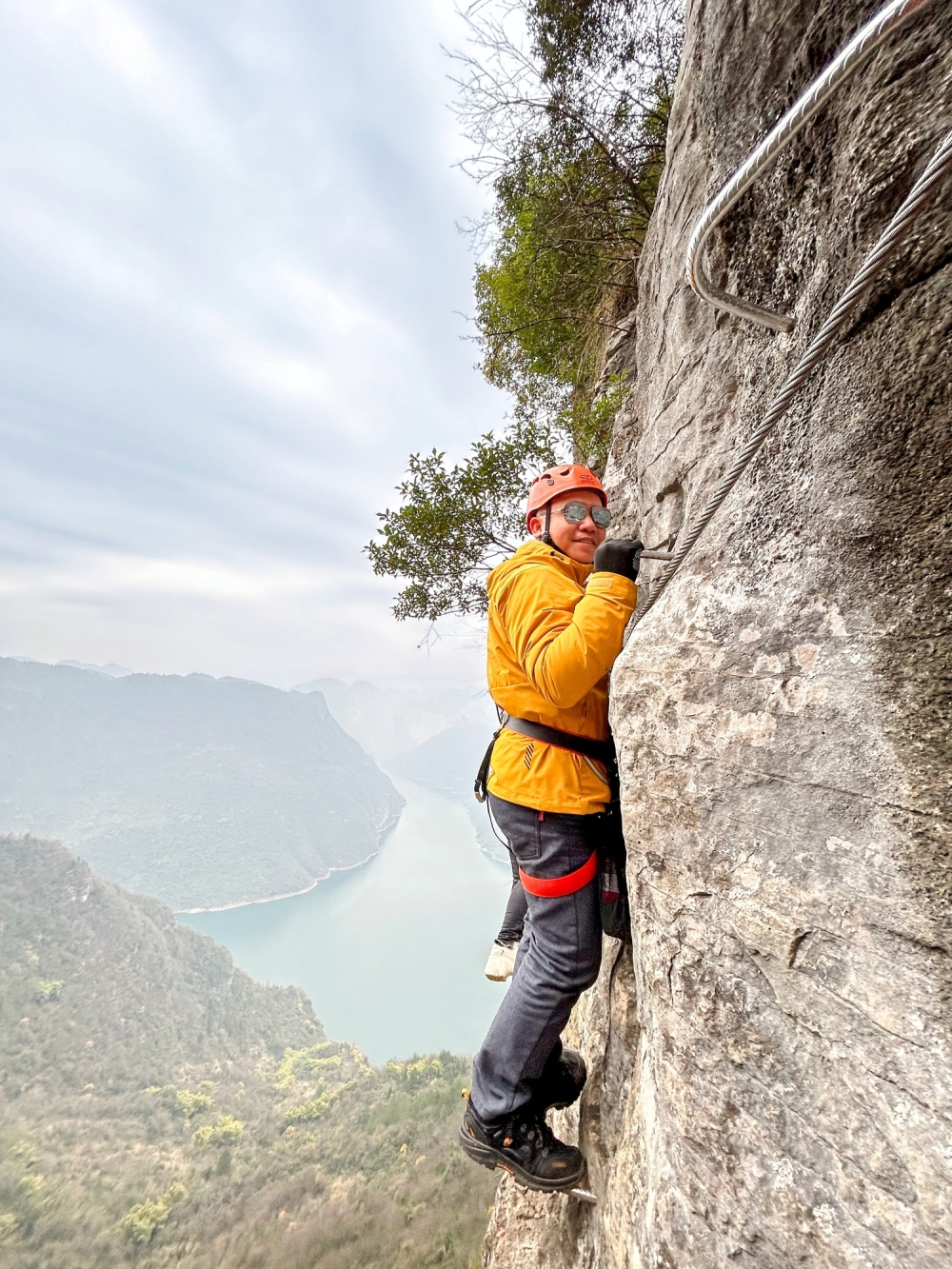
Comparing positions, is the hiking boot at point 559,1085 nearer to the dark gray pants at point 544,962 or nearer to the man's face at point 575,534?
the dark gray pants at point 544,962

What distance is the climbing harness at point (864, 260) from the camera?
40.4 inches

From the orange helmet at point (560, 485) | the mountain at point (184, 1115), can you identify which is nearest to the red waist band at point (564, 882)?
the orange helmet at point (560, 485)

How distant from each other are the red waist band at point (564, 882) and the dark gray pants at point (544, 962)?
0.02m

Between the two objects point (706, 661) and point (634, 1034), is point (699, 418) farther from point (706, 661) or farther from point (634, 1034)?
point (634, 1034)

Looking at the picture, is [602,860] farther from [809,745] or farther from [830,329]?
[830,329]

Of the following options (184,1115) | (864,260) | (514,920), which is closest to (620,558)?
(864,260)

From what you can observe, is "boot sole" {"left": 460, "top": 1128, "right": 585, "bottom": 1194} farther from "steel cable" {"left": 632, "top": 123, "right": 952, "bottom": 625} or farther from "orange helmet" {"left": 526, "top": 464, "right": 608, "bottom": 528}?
"orange helmet" {"left": 526, "top": 464, "right": 608, "bottom": 528}

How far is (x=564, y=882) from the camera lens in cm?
214

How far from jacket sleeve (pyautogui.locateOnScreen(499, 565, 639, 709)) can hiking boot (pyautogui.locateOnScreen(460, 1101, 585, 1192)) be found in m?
1.82

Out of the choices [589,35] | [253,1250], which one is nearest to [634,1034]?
[589,35]

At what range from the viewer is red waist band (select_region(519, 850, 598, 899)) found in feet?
7.04

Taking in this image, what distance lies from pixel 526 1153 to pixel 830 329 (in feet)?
10.3

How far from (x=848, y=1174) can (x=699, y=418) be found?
2491 mm

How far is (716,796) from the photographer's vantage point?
1575 mm
